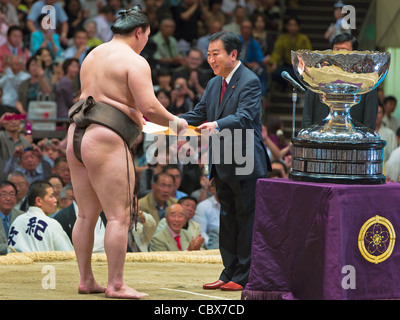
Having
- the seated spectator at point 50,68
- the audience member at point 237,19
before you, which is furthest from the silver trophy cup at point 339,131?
the audience member at point 237,19

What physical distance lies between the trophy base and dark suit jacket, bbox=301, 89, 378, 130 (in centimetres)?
69

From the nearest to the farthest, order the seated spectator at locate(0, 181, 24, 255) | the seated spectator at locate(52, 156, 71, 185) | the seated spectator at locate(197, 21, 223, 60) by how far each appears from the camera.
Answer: the seated spectator at locate(0, 181, 24, 255) → the seated spectator at locate(52, 156, 71, 185) → the seated spectator at locate(197, 21, 223, 60)

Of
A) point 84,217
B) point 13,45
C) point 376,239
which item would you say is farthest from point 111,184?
point 13,45

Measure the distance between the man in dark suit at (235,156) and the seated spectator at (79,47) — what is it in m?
4.29

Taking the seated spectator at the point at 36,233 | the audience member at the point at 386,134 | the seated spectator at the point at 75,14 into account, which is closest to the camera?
the seated spectator at the point at 36,233

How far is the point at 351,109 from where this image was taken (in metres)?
3.98

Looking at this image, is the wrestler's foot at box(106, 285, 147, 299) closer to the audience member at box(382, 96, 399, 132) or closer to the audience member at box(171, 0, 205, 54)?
the audience member at box(382, 96, 399, 132)

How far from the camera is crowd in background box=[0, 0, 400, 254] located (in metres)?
5.57

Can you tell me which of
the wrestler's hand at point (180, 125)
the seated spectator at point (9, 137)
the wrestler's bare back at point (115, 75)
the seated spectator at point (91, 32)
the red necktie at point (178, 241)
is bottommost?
the red necktie at point (178, 241)

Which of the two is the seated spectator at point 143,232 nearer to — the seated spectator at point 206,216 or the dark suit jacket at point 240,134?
the seated spectator at point 206,216

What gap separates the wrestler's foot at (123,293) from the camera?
3275mm

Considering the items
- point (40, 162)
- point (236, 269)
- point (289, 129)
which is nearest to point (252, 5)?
point (289, 129)

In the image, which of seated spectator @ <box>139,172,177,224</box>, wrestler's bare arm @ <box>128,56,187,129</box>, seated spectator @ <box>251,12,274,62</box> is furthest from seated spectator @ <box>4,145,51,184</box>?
seated spectator @ <box>251,12,274,62</box>

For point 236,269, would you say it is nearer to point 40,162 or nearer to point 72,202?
point 72,202
